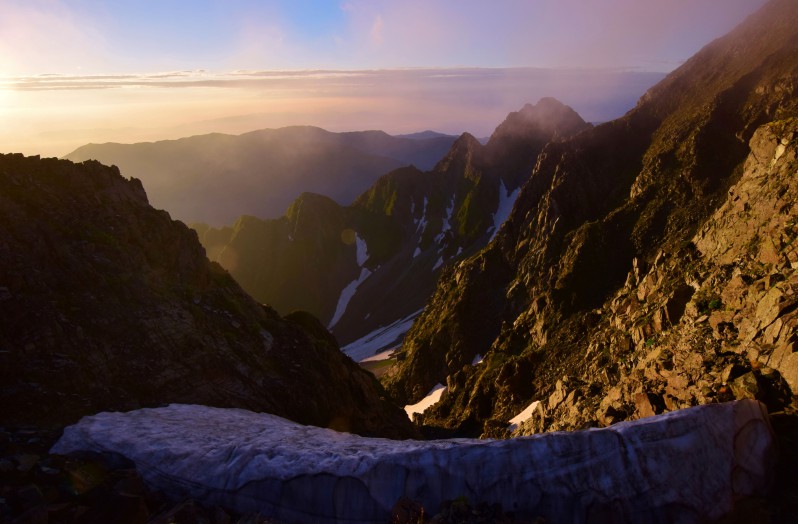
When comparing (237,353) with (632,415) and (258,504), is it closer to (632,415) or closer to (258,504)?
(258,504)

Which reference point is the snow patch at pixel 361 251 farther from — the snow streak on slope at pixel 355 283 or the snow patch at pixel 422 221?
the snow patch at pixel 422 221

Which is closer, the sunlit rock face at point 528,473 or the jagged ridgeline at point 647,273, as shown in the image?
the sunlit rock face at point 528,473

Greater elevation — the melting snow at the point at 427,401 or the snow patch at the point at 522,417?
the snow patch at the point at 522,417

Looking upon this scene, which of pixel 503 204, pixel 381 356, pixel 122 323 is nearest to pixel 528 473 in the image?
pixel 122 323

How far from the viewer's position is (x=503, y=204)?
159375 millimetres

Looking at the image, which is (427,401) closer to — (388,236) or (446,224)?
(446,224)

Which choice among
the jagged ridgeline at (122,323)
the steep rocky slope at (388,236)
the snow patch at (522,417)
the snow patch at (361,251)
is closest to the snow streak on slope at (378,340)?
the steep rocky slope at (388,236)

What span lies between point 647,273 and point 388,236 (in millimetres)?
139728

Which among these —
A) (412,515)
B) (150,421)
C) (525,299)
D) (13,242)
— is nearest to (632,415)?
(412,515)

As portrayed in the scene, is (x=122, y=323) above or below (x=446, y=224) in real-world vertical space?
above

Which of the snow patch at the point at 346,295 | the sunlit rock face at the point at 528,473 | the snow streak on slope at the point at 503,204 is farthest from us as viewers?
the snow patch at the point at 346,295

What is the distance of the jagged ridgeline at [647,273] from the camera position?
20328 millimetres

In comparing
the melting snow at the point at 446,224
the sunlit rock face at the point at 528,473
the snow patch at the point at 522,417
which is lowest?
the snow patch at the point at 522,417

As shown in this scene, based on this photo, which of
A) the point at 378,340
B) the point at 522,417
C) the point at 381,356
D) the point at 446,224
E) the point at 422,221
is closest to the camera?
the point at 522,417
